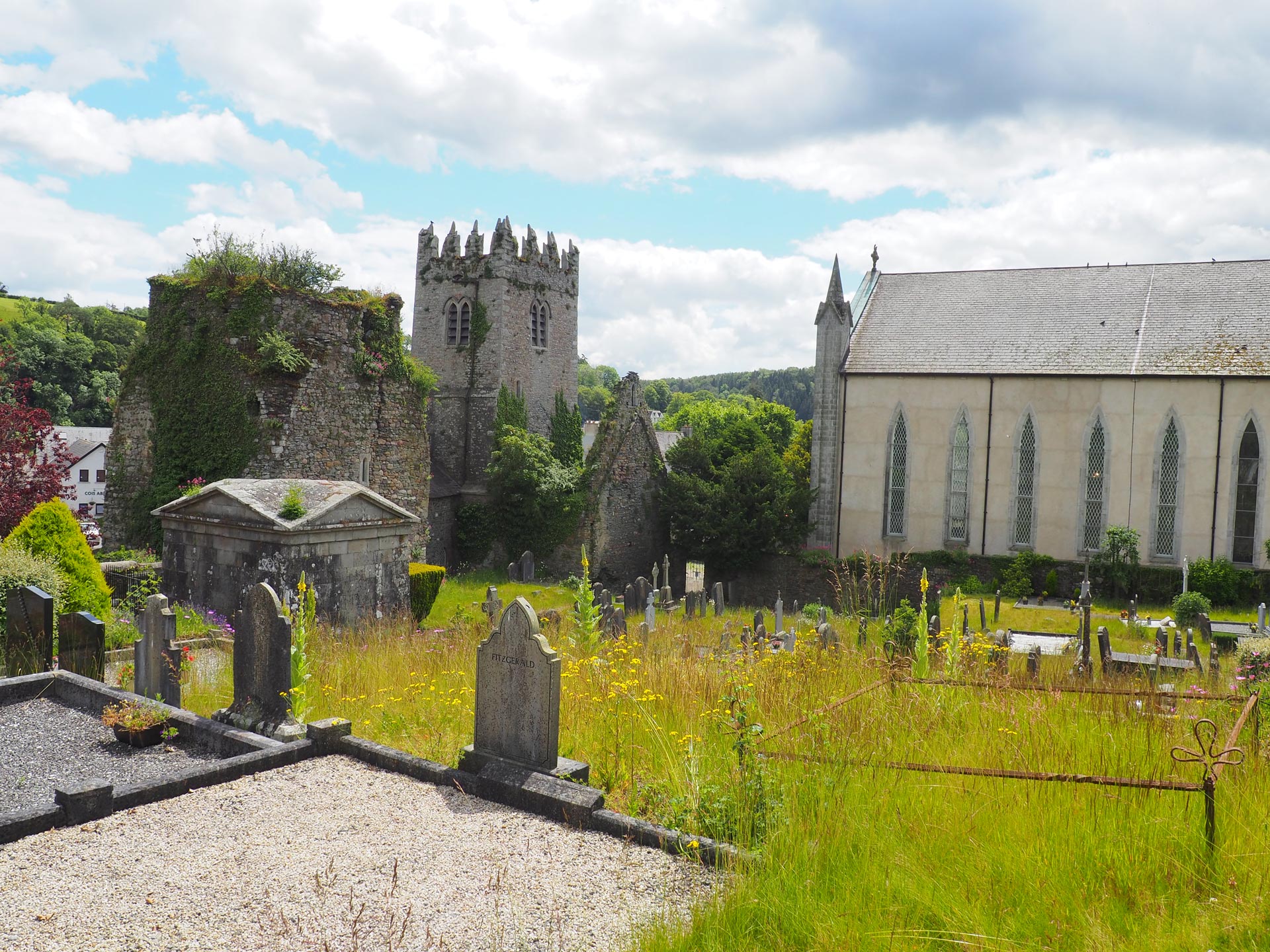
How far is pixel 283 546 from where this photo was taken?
1395 cm

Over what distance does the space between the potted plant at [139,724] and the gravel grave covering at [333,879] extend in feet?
6.32

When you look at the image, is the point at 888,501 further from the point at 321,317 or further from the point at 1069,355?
the point at 321,317

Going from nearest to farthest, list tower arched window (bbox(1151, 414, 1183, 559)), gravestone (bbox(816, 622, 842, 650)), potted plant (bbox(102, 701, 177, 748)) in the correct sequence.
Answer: potted plant (bbox(102, 701, 177, 748)), gravestone (bbox(816, 622, 842, 650)), tower arched window (bbox(1151, 414, 1183, 559))

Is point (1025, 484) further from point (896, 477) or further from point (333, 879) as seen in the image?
point (333, 879)

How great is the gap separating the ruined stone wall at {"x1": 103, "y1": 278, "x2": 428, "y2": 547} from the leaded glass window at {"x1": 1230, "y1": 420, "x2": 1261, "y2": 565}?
24670mm

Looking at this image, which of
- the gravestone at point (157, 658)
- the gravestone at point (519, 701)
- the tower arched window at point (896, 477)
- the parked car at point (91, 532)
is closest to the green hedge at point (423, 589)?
the gravestone at point (157, 658)

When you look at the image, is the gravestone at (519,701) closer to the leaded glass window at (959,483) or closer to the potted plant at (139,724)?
the potted plant at (139,724)

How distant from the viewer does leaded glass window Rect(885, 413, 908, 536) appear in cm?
2956

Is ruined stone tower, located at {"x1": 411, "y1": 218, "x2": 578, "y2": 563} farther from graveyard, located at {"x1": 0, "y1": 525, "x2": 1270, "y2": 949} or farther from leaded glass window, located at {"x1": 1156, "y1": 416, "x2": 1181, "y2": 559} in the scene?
graveyard, located at {"x1": 0, "y1": 525, "x2": 1270, "y2": 949}

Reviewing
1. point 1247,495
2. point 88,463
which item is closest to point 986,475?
point 1247,495

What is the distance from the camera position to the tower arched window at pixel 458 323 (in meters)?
33.8

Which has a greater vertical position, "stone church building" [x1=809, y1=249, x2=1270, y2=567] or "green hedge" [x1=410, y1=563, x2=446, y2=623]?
"stone church building" [x1=809, y1=249, x2=1270, y2=567]

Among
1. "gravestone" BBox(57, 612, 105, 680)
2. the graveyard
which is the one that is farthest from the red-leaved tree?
the graveyard

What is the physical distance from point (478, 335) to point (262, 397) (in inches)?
541
